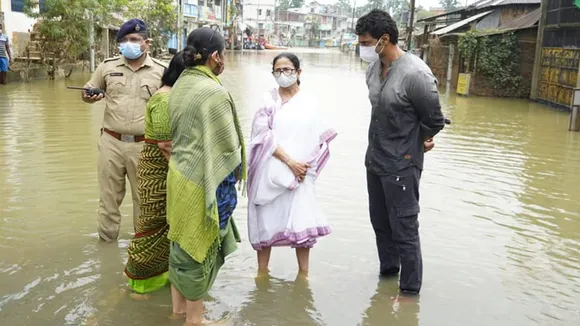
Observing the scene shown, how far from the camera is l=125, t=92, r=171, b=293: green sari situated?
11.6 feet

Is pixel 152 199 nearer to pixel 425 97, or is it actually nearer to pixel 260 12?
pixel 425 97

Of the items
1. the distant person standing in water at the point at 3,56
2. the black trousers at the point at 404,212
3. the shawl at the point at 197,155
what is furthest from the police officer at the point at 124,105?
the distant person standing in water at the point at 3,56

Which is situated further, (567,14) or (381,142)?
(567,14)

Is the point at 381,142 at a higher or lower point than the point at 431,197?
higher

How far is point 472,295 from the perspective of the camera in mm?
4211

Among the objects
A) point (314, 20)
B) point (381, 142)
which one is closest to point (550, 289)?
point (381, 142)

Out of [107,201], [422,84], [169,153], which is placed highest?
[422,84]

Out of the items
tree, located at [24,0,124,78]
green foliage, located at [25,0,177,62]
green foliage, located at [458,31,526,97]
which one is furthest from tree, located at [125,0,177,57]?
green foliage, located at [458,31,526,97]

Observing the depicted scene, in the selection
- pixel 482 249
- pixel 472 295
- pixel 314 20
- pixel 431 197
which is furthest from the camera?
pixel 314 20

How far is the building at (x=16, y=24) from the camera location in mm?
19141

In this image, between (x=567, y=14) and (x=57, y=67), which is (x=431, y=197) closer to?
(x=567, y=14)

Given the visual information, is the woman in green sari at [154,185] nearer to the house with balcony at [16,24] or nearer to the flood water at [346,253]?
the flood water at [346,253]

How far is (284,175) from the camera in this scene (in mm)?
4094

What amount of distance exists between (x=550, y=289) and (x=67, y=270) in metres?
3.31
